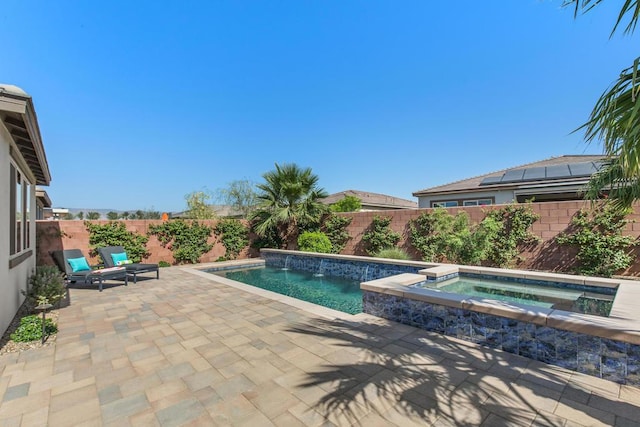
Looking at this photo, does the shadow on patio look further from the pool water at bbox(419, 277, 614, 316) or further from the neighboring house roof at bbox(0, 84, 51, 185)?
the neighboring house roof at bbox(0, 84, 51, 185)

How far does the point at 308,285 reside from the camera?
9.53 meters

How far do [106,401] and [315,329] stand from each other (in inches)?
106

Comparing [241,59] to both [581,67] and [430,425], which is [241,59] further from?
[430,425]

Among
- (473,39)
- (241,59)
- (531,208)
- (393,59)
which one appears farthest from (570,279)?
(241,59)

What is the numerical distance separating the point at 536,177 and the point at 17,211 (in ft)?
60.5

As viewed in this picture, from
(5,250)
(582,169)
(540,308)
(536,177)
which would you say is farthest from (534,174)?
(5,250)

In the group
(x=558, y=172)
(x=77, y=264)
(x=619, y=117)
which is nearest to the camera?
(x=619, y=117)

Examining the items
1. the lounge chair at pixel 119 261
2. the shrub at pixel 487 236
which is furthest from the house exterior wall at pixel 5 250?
the shrub at pixel 487 236

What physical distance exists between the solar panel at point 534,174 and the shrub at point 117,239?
1777 centimetres

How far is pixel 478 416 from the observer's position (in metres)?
2.47

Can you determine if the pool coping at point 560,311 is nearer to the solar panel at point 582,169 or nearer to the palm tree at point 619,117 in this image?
the palm tree at point 619,117

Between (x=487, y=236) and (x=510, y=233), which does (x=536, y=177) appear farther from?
(x=487, y=236)

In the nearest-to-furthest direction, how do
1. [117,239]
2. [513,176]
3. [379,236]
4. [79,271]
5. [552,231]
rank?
[79,271]
[552,231]
[117,239]
[379,236]
[513,176]

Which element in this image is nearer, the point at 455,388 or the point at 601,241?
the point at 455,388
